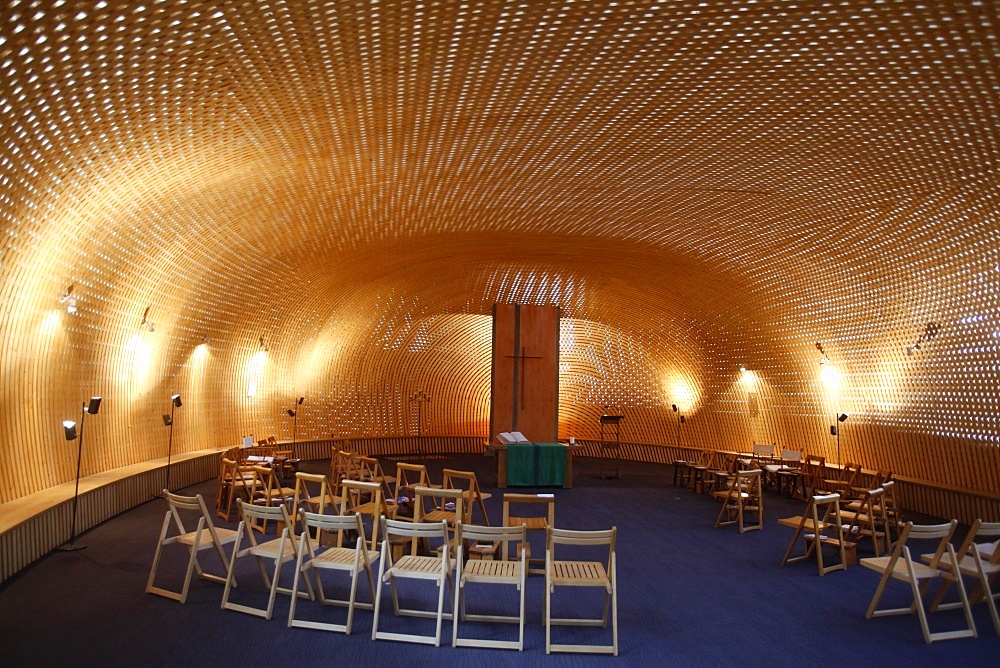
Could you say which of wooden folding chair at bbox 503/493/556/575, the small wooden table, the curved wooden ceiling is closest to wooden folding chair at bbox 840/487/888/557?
the curved wooden ceiling

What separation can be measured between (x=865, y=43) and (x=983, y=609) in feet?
17.6

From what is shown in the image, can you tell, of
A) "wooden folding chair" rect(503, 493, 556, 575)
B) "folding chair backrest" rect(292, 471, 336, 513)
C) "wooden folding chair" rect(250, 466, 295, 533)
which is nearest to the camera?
"wooden folding chair" rect(503, 493, 556, 575)

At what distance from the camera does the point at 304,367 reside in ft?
63.1

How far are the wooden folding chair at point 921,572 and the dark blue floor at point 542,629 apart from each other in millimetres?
113

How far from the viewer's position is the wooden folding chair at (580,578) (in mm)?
5332

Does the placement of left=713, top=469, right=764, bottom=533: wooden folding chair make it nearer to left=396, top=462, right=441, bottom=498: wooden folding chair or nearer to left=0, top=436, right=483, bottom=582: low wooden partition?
left=396, top=462, right=441, bottom=498: wooden folding chair

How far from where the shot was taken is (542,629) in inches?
231

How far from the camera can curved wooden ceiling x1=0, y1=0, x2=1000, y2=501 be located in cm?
618

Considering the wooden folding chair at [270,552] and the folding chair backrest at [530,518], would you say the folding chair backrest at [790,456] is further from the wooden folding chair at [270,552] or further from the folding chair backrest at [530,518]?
the wooden folding chair at [270,552]

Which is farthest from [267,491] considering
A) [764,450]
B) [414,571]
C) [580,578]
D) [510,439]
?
[764,450]

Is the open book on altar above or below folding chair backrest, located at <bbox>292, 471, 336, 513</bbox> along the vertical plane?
above

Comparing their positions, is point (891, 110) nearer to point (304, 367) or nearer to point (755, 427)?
point (755, 427)

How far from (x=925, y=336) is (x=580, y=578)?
9674 mm

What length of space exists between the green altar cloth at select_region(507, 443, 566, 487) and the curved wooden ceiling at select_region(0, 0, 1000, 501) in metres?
4.46
